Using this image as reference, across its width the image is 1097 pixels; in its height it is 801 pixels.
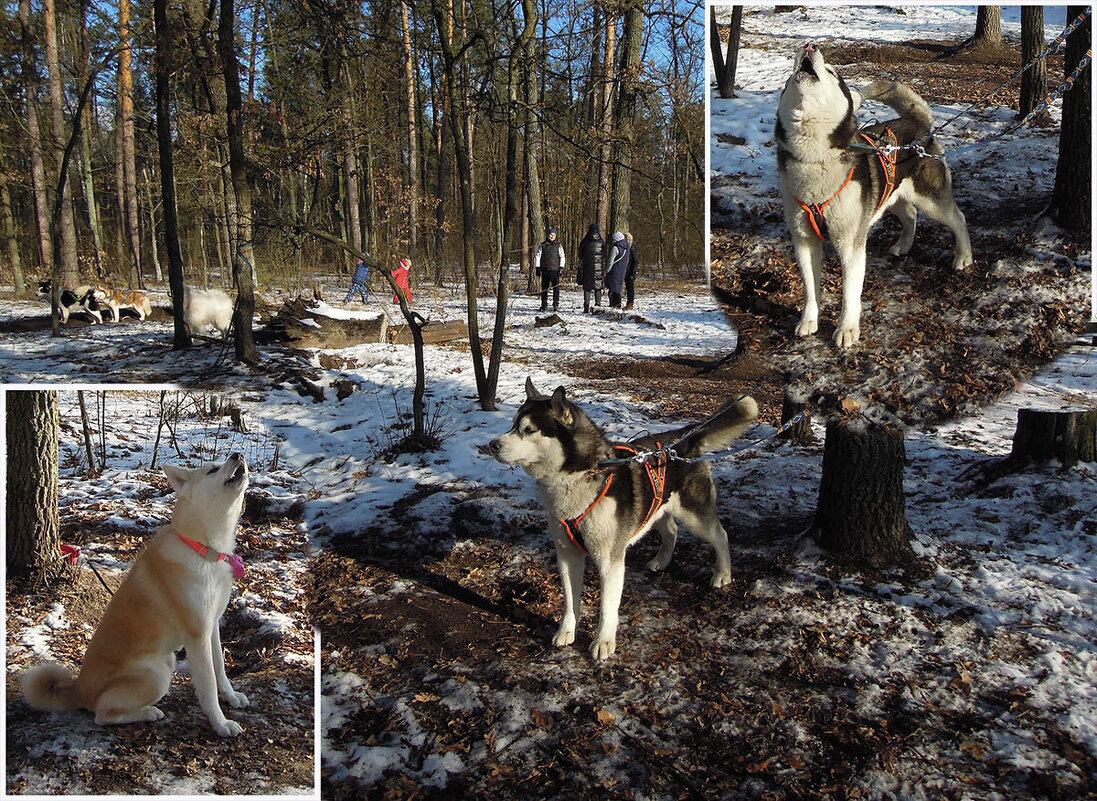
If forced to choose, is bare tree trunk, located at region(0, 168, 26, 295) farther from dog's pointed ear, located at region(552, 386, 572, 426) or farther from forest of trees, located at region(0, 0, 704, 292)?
dog's pointed ear, located at region(552, 386, 572, 426)

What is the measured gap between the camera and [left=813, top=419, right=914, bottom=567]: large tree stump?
4328 millimetres

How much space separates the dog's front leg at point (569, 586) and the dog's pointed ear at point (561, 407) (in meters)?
1.19

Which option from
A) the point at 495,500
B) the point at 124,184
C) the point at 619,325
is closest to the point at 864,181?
the point at 619,325

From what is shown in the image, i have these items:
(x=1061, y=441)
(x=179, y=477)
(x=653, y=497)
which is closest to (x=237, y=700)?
(x=179, y=477)

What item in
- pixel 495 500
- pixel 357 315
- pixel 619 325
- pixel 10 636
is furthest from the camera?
pixel 495 500

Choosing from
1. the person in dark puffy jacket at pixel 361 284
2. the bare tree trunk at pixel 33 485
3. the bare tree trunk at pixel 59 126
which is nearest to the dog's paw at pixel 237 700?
the bare tree trunk at pixel 33 485

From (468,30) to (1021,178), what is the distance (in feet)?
11.9

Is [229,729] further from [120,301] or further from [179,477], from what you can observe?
[120,301]

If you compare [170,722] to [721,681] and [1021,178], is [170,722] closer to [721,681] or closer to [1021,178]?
[721,681]

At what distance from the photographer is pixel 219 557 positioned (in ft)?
9.80

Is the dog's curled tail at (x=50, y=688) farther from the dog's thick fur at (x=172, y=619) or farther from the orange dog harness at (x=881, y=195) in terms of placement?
the orange dog harness at (x=881, y=195)

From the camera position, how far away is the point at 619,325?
13.5 feet

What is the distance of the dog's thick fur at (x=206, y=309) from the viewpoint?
5562mm

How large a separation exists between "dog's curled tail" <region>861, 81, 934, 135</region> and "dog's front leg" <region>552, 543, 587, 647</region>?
126 inches
